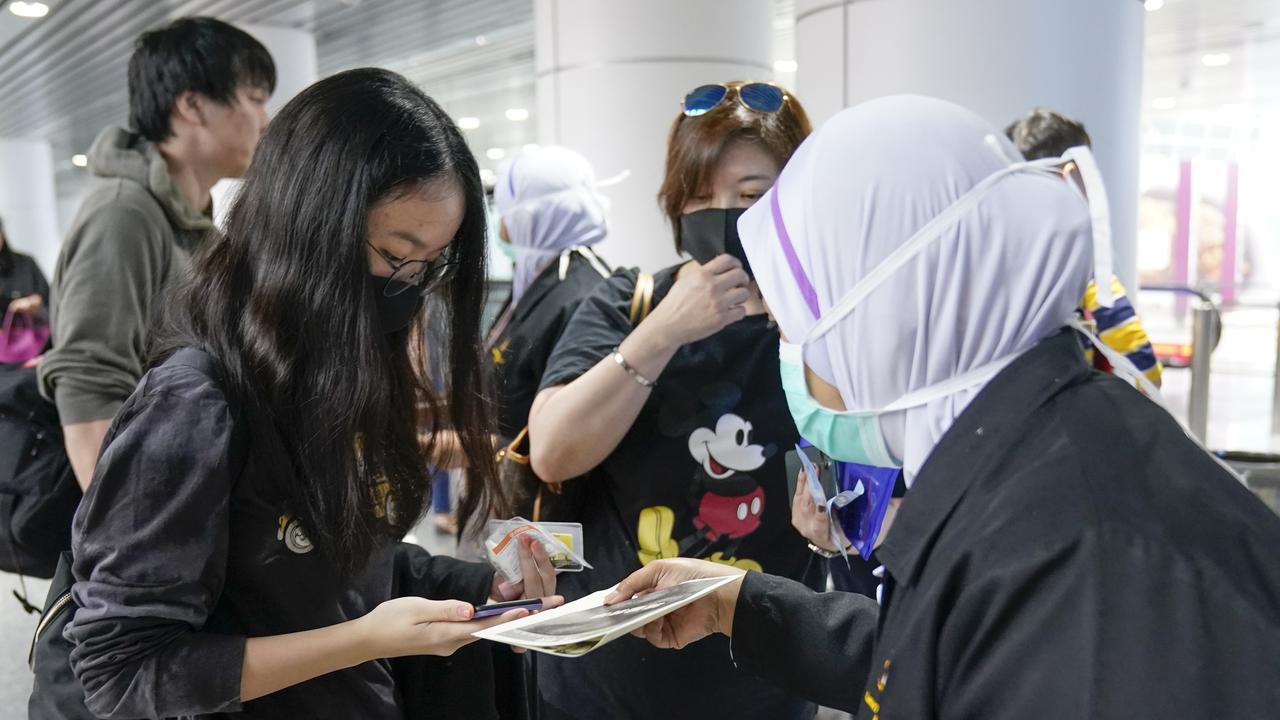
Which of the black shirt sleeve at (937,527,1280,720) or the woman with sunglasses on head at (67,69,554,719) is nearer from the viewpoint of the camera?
the black shirt sleeve at (937,527,1280,720)

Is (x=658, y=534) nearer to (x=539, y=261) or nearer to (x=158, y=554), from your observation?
(x=158, y=554)

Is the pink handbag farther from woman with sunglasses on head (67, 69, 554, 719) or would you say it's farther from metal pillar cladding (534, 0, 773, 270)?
metal pillar cladding (534, 0, 773, 270)

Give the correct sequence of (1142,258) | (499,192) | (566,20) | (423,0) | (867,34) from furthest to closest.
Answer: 1. (1142,258)
2. (423,0)
3. (566,20)
4. (867,34)
5. (499,192)

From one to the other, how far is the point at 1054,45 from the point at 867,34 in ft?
2.22

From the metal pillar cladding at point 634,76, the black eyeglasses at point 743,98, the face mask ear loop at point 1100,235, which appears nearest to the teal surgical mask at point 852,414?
the face mask ear loop at point 1100,235

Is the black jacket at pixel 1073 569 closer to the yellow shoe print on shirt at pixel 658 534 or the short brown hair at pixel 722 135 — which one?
the yellow shoe print on shirt at pixel 658 534

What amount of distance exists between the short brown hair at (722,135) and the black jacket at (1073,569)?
3.27ft

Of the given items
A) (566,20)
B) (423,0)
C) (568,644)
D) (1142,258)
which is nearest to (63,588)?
(568,644)

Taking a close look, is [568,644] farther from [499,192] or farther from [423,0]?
[423,0]

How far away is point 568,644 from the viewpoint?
1170mm

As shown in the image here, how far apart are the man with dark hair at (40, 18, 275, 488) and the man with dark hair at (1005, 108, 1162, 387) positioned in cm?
194

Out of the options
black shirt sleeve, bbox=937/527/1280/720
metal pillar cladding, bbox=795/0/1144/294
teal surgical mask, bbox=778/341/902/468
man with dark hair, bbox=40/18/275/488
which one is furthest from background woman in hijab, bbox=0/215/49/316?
black shirt sleeve, bbox=937/527/1280/720

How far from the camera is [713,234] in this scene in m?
1.88

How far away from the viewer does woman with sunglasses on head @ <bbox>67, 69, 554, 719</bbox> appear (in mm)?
1174
